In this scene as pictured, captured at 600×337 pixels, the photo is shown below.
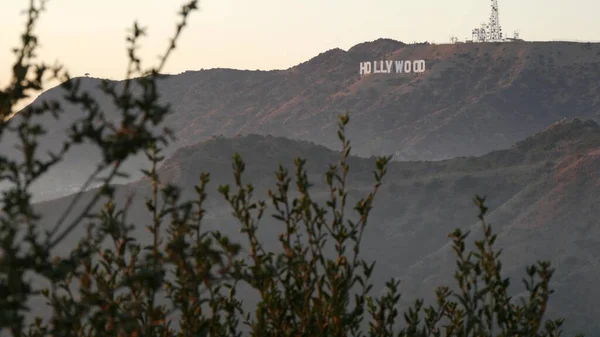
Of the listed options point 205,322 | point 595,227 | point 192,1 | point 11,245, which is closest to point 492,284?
point 205,322

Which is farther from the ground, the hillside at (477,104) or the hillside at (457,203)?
the hillside at (477,104)

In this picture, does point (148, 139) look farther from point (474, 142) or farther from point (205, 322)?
point (474, 142)

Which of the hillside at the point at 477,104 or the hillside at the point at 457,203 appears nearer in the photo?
the hillside at the point at 457,203

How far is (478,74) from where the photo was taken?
19400 cm

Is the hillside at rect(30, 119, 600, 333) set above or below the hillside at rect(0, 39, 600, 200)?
below

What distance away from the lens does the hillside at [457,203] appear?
8850cm

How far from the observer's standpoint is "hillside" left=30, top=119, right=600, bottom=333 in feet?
290

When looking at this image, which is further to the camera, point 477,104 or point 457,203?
point 477,104

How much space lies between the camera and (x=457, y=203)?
354 ft

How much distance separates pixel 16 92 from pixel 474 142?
6782 inches

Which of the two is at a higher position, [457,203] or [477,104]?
[477,104]

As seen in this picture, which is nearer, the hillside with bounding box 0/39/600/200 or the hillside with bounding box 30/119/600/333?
the hillside with bounding box 30/119/600/333

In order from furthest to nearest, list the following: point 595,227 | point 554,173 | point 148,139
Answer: point 554,173, point 595,227, point 148,139

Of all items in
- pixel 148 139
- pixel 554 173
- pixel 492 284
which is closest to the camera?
pixel 148 139
